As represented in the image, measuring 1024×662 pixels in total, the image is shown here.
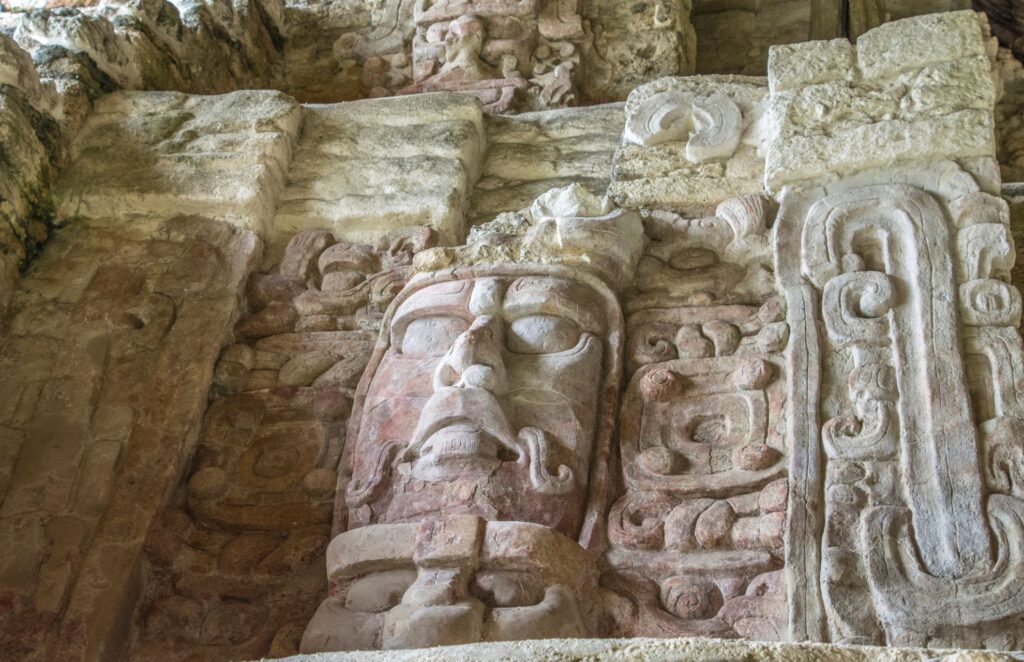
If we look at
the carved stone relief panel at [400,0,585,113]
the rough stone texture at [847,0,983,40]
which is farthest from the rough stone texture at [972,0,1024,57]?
the carved stone relief panel at [400,0,585,113]

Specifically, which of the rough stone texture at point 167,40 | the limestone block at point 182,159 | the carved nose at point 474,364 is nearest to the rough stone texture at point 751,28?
the rough stone texture at point 167,40

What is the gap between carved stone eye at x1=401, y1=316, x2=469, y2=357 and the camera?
3.99m

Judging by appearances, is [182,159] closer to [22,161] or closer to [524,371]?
[22,161]

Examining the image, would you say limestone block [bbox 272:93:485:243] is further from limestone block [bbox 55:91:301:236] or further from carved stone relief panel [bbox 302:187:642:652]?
carved stone relief panel [bbox 302:187:642:652]

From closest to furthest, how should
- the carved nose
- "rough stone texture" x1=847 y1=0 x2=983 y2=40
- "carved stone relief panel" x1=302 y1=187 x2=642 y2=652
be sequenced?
1. "carved stone relief panel" x1=302 y1=187 x2=642 y2=652
2. the carved nose
3. "rough stone texture" x1=847 y1=0 x2=983 y2=40

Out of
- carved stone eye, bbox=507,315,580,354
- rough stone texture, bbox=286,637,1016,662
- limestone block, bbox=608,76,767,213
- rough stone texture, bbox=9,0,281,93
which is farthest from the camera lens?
rough stone texture, bbox=9,0,281,93

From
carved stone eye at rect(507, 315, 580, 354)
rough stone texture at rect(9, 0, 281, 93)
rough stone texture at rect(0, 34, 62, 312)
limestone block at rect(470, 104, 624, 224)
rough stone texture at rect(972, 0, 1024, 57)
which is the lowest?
carved stone eye at rect(507, 315, 580, 354)

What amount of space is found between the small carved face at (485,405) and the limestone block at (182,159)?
3.46 ft

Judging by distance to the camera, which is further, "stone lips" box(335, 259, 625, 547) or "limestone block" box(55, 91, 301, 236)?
"limestone block" box(55, 91, 301, 236)

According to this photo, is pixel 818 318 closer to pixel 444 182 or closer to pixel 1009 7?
pixel 444 182

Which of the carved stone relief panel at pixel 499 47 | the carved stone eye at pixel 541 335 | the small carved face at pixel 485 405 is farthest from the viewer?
the carved stone relief panel at pixel 499 47

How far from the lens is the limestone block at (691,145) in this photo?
4387 millimetres

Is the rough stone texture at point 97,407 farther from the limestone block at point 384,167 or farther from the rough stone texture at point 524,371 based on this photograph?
the limestone block at point 384,167

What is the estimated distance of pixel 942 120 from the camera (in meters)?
4.06
